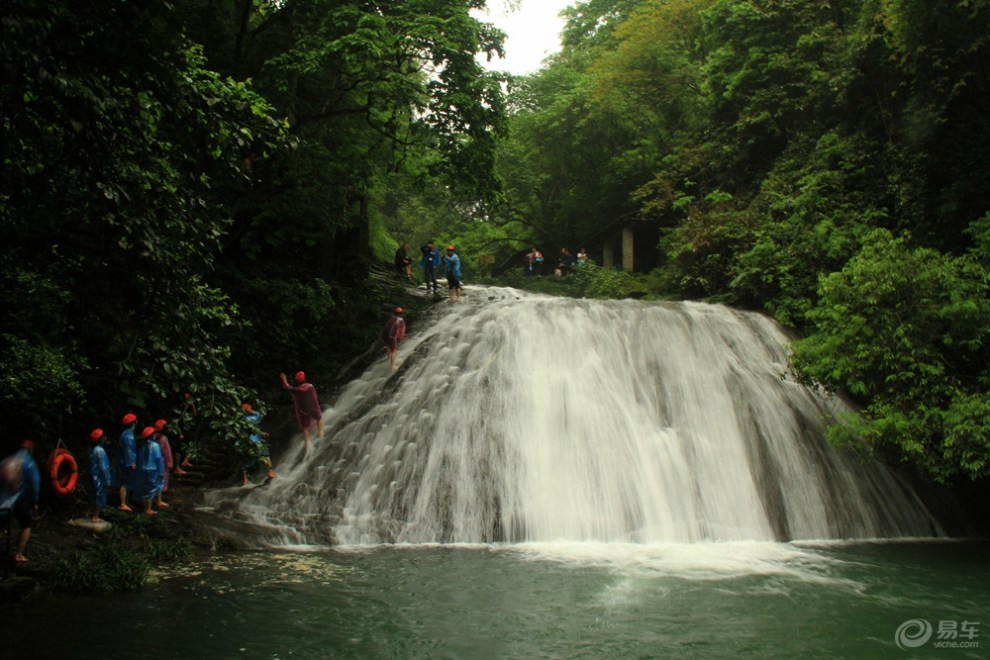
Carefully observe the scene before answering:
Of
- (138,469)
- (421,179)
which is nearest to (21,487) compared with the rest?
(138,469)

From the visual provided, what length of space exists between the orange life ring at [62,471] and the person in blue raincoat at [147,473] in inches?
37.8

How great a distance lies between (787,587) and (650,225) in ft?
76.9

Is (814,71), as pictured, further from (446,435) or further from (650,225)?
(446,435)

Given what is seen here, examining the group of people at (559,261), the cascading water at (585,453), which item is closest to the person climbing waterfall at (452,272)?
the cascading water at (585,453)

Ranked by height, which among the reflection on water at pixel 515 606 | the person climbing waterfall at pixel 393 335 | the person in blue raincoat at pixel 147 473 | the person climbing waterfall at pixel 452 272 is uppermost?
the person climbing waterfall at pixel 452 272

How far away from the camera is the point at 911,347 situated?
11.2 m

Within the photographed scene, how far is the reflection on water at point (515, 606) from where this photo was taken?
6820 mm

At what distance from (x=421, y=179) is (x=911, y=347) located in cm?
1080

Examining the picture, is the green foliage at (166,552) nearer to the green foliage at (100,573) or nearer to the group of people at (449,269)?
the green foliage at (100,573)

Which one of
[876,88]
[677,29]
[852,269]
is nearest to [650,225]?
[677,29]

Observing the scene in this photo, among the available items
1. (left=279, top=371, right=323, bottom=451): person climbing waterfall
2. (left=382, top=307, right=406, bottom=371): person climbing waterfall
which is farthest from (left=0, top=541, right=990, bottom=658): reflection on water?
(left=382, top=307, right=406, bottom=371): person climbing waterfall

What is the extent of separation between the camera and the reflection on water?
682cm

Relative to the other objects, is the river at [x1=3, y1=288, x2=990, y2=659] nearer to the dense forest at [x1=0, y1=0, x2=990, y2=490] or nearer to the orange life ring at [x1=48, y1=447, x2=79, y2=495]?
the dense forest at [x1=0, y1=0, x2=990, y2=490]

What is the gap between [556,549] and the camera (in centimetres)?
1085
